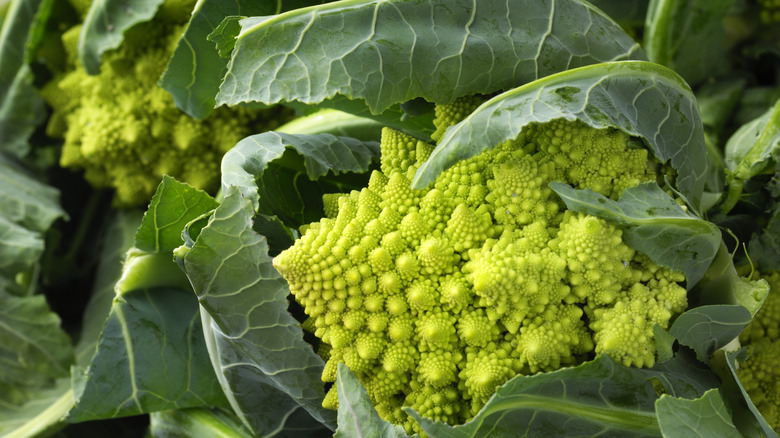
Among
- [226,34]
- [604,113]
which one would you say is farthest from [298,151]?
[604,113]

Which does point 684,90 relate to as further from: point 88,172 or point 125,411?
point 88,172

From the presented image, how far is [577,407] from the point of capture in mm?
921

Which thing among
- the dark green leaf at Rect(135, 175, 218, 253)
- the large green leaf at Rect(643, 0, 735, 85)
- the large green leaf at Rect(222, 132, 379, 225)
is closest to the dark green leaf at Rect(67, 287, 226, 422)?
the dark green leaf at Rect(135, 175, 218, 253)


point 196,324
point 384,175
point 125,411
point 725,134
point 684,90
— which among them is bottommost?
point 125,411

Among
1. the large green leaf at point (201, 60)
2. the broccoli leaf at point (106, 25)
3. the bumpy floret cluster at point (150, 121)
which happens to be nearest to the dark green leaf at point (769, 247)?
the large green leaf at point (201, 60)

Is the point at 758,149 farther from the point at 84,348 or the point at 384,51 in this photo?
the point at 84,348

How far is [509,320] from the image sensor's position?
93 centimetres

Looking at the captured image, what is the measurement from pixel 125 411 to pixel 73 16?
1215 mm

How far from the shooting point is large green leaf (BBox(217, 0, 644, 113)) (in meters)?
0.97

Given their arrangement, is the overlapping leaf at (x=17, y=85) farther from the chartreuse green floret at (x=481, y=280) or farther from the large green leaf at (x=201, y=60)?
the chartreuse green floret at (x=481, y=280)

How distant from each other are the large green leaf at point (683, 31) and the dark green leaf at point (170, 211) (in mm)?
1128

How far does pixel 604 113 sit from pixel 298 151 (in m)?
0.53

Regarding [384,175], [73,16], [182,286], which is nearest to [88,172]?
[73,16]

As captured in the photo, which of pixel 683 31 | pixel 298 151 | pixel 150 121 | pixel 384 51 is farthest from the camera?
pixel 150 121
